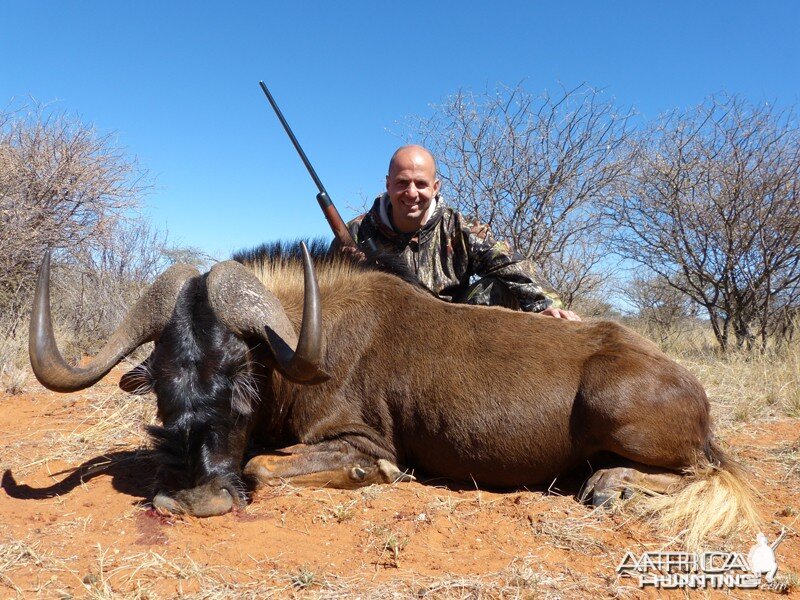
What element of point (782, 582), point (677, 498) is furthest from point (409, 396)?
point (782, 582)

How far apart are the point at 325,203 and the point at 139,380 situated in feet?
11.0

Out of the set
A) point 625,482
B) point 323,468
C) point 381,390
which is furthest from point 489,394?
point 323,468

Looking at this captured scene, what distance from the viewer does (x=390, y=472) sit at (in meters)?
3.84

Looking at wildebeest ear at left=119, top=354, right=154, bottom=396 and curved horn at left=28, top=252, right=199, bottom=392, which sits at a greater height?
curved horn at left=28, top=252, right=199, bottom=392

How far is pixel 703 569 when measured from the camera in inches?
109

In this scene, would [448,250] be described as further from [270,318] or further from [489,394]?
[270,318]

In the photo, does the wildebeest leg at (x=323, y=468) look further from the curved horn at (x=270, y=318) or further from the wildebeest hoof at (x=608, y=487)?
the wildebeest hoof at (x=608, y=487)

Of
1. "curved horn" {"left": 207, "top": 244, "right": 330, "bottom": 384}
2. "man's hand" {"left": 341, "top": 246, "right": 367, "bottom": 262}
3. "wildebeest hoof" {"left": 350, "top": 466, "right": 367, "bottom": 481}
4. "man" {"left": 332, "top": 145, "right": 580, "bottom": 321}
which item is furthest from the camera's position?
"man" {"left": 332, "top": 145, "right": 580, "bottom": 321}

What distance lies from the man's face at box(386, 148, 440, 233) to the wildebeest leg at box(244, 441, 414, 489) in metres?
2.43

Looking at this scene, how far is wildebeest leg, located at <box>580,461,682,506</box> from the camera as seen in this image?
348 cm

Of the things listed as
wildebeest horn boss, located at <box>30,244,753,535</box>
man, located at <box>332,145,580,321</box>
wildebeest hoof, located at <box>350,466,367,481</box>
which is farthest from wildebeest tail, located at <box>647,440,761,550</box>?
man, located at <box>332,145,580,321</box>

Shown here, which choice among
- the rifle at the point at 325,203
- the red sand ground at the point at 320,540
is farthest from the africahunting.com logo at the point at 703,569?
the rifle at the point at 325,203

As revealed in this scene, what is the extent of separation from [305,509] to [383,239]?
3136mm

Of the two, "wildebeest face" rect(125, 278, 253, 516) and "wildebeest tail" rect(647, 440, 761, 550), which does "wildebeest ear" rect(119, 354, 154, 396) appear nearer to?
"wildebeest face" rect(125, 278, 253, 516)
